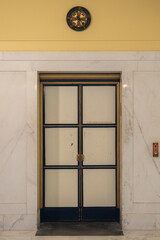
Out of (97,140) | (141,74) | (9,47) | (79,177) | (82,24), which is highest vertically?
(82,24)

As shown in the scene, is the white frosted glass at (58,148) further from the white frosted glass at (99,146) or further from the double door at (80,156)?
the white frosted glass at (99,146)

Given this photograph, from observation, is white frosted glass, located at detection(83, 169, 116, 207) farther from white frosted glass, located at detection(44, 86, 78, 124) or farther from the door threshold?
white frosted glass, located at detection(44, 86, 78, 124)

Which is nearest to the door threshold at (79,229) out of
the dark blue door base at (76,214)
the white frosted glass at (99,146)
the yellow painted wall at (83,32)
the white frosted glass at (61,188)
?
the dark blue door base at (76,214)

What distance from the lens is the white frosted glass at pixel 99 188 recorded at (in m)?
4.48

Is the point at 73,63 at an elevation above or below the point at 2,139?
above

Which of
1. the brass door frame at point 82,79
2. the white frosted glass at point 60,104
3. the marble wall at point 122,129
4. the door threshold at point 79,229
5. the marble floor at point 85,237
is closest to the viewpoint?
the marble floor at point 85,237

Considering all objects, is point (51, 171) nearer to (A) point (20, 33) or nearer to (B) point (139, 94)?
(B) point (139, 94)

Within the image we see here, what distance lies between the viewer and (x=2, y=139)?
420cm

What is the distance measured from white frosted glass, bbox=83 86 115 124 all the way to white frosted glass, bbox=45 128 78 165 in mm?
374

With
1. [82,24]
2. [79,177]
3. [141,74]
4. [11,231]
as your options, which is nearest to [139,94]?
[141,74]

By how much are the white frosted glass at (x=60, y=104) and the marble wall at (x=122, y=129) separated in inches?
13.6

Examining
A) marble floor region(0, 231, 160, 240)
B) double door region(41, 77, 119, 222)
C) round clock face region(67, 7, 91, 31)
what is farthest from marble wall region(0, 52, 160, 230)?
round clock face region(67, 7, 91, 31)

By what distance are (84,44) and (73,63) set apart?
1.16 feet

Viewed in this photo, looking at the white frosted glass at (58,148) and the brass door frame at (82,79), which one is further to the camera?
the white frosted glass at (58,148)
